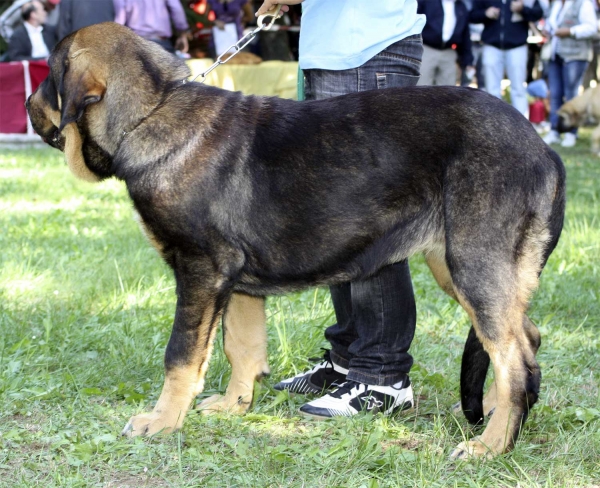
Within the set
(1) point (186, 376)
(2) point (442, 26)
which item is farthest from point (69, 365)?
(2) point (442, 26)

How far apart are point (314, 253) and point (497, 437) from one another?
1036 millimetres

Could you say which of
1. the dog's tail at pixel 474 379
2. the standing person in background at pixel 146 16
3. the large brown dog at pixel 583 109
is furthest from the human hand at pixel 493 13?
the dog's tail at pixel 474 379

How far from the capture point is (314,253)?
11.2ft

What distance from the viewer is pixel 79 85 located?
333 centimetres

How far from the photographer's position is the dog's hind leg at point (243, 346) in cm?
375

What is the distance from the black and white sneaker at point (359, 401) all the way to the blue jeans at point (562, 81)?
11468mm

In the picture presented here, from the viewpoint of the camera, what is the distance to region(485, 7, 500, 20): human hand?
12.1 meters

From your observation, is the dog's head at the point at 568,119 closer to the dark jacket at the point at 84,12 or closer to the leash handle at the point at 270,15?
the dark jacket at the point at 84,12

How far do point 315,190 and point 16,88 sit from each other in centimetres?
1105

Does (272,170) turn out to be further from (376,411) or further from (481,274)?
(376,411)

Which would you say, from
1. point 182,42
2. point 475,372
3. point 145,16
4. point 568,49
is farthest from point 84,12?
point 475,372

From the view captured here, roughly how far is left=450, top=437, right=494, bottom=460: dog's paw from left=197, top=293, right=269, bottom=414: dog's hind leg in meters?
1.01

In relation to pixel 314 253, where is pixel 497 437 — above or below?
below

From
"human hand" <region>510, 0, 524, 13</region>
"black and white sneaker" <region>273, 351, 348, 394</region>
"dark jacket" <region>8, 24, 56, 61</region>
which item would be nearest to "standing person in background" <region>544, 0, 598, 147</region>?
"human hand" <region>510, 0, 524, 13</region>
